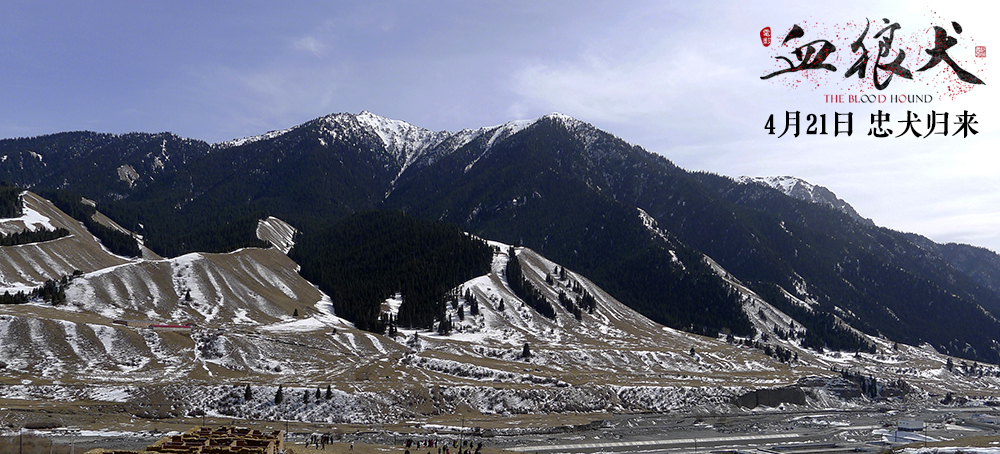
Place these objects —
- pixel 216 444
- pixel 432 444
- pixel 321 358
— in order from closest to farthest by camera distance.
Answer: pixel 216 444 < pixel 432 444 < pixel 321 358

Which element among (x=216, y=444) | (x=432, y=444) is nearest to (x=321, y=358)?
(x=432, y=444)

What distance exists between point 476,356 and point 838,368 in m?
129

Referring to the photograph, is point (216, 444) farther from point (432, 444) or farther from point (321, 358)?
point (321, 358)

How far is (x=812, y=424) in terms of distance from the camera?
113m

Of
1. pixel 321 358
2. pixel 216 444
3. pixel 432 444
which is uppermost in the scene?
pixel 216 444

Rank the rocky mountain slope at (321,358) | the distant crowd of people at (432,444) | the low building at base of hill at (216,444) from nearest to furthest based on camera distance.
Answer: the low building at base of hill at (216,444) → the distant crowd of people at (432,444) → the rocky mountain slope at (321,358)

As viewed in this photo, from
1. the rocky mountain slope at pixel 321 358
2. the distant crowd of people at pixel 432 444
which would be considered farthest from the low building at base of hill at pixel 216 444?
the rocky mountain slope at pixel 321 358

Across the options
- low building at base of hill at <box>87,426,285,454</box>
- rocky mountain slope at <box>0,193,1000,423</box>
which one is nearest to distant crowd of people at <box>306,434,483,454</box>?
rocky mountain slope at <box>0,193,1000,423</box>

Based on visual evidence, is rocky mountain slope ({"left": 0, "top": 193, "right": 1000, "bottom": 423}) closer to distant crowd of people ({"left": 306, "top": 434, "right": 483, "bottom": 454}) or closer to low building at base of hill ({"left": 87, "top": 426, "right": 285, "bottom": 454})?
distant crowd of people ({"left": 306, "top": 434, "right": 483, "bottom": 454})

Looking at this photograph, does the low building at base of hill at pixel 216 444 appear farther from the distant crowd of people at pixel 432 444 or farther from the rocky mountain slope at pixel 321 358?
the rocky mountain slope at pixel 321 358

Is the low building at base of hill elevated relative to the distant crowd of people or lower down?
elevated

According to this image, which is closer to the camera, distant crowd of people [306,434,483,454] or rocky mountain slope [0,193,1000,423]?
distant crowd of people [306,434,483,454]

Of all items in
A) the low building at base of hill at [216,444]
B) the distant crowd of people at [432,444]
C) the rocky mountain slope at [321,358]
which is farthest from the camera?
the rocky mountain slope at [321,358]

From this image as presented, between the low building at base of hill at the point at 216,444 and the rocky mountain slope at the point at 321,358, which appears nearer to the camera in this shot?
the low building at base of hill at the point at 216,444
